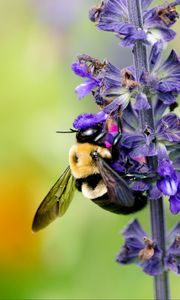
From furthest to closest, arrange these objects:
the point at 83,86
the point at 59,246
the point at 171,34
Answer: the point at 59,246 → the point at 83,86 → the point at 171,34

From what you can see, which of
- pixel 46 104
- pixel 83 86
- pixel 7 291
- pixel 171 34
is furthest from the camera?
pixel 46 104

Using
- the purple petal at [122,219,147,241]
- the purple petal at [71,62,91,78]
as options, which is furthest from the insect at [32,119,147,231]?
the purple petal at [71,62,91,78]

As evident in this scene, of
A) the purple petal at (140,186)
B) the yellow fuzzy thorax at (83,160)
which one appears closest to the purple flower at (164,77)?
the purple petal at (140,186)

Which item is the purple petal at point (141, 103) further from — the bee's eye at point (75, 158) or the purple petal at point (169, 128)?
the bee's eye at point (75, 158)

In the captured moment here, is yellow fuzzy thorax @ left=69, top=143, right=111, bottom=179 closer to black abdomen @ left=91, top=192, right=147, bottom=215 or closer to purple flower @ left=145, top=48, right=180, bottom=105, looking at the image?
black abdomen @ left=91, top=192, right=147, bottom=215

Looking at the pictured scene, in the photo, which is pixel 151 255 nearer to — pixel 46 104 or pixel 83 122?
pixel 83 122

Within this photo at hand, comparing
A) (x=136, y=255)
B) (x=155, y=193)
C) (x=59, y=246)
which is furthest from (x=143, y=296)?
(x=155, y=193)

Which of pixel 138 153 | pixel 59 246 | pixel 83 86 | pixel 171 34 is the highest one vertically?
pixel 171 34

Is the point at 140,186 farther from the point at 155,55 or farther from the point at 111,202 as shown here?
the point at 155,55
